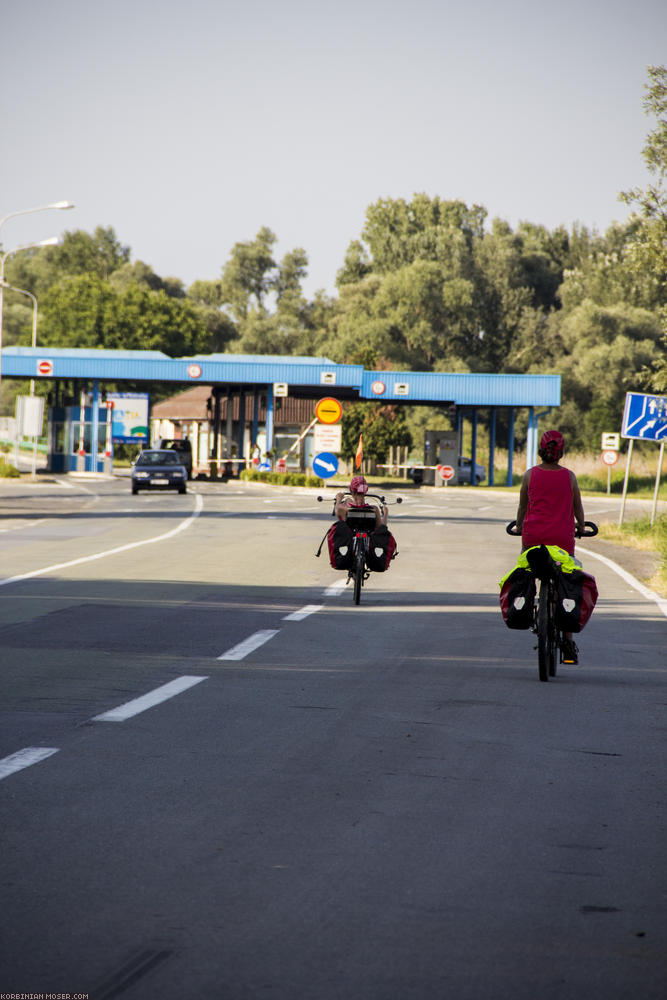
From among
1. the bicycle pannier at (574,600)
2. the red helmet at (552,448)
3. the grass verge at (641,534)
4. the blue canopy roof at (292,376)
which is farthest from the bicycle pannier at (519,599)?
the blue canopy roof at (292,376)

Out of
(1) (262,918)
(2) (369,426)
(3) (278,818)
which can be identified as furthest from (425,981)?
(2) (369,426)

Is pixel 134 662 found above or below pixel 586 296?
below

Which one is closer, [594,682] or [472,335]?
[594,682]

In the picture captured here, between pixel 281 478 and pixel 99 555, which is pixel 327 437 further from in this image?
pixel 281 478

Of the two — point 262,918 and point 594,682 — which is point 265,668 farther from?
point 262,918

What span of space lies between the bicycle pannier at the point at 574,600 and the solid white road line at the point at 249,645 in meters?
2.38

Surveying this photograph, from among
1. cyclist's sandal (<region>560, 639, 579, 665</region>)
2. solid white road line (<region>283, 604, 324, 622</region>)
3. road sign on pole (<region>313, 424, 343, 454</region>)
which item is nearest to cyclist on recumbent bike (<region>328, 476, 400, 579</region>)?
solid white road line (<region>283, 604, 324, 622</region>)

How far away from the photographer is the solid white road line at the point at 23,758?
6.05 metres

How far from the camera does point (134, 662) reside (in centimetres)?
963

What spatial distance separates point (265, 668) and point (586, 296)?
81.8m

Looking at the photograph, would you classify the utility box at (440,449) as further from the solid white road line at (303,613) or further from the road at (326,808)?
the road at (326,808)

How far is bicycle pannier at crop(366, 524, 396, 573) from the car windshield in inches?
1288

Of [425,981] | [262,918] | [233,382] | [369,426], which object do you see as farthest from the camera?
[369,426]

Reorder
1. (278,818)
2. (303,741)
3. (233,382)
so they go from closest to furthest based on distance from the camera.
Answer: (278,818) → (303,741) → (233,382)
